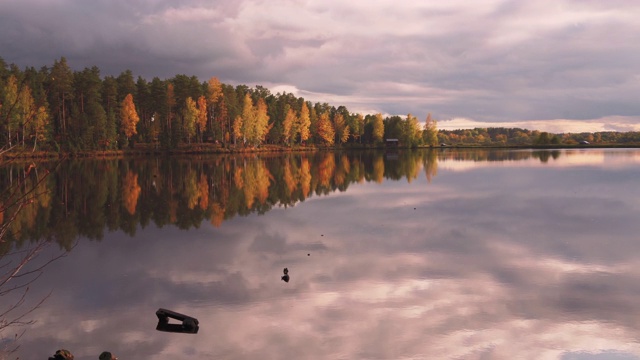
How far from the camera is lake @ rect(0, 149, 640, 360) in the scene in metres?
11.5

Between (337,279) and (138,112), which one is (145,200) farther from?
(138,112)

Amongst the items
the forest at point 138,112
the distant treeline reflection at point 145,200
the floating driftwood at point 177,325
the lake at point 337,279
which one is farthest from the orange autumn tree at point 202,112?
the floating driftwood at point 177,325

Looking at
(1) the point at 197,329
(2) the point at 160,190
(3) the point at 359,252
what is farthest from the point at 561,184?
(1) the point at 197,329

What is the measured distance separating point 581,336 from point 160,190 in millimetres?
35288

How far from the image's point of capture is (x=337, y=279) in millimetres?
16203

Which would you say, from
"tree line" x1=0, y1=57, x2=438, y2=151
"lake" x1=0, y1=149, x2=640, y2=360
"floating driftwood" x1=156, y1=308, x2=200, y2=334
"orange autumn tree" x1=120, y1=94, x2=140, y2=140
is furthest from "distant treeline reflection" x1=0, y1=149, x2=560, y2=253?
"orange autumn tree" x1=120, y1=94, x2=140, y2=140

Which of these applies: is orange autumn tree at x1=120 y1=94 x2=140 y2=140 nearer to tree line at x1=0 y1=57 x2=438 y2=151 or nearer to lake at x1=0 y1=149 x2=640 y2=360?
tree line at x1=0 y1=57 x2=438 y2=151

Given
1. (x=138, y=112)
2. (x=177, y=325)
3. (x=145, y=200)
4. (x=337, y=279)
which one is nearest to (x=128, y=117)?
(x=138, y=112)

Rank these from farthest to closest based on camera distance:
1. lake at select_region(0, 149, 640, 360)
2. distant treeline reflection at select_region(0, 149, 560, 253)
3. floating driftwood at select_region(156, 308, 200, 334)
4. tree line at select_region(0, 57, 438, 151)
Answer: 1. tree line at select_region(0, 57, 438, 151)
2. distant treeline reflection at select_region(0, 149, 560, 253)
3. floating driftwood at select_region(156, 308, 200, 334)
4. lake at select_region(0, 149, 640, 360)

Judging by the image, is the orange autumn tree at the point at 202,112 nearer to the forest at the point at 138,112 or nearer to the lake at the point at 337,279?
the forest at the point at 138,112

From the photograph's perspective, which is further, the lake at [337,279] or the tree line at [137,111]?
the tree line at [137,111]

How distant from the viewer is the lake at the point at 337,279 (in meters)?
11.5

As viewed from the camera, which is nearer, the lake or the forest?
the lake

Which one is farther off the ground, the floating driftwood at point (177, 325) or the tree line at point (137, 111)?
the tree line at point (137, 111)
